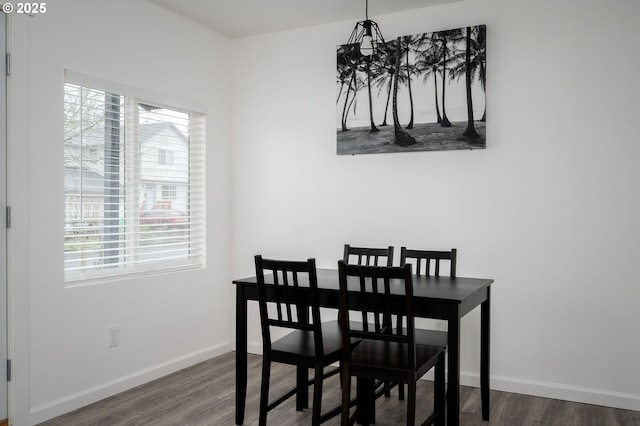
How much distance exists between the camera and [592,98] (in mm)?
3377

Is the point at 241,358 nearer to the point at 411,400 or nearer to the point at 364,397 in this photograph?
the point at 364,397

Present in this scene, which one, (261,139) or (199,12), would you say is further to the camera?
(261,139)

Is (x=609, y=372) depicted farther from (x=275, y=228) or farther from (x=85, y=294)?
(x=85, y=294)

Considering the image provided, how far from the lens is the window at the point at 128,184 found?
332 cm

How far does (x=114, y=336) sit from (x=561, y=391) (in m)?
2.96

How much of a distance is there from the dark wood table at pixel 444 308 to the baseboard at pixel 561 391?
61 cm

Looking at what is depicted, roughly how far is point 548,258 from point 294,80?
2.40 meters

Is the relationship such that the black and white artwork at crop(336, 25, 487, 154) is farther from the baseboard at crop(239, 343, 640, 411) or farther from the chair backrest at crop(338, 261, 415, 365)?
the baseboard at crop(239, 343, 640, 411)

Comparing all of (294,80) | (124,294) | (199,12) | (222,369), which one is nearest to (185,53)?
(199,12)

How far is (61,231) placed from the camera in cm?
317

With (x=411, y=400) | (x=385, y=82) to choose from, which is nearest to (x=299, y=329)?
(x=411, y=400)

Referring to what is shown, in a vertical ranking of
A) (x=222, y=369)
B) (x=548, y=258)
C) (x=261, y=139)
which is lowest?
(x=222, y=369)

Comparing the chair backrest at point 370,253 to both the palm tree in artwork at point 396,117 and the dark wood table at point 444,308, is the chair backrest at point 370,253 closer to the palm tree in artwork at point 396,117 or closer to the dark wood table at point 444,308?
the dark wood table at point 444,308

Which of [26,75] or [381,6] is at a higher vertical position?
[381,6]
